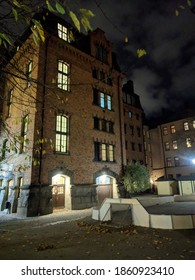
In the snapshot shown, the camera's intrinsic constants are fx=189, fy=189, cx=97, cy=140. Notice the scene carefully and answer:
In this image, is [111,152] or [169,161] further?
[169,161]

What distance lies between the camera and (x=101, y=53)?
23.2 metres

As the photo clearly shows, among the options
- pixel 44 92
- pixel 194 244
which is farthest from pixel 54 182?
pixel 194 244

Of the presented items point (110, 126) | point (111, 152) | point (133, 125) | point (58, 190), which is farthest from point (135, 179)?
point (133, 125)

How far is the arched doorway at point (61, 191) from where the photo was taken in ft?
Answer: 55.5

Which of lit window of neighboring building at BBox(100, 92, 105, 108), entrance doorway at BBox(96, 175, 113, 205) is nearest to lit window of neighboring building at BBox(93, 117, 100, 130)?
lit window of neighboring building at BBox(100, 92, 105, 108)

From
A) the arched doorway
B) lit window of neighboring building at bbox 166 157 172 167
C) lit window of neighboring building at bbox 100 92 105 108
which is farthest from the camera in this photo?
lit window of neighboring building at bbox 166 157 172 167

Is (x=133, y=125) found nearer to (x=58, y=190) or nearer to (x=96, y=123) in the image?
(x=96, y=123)

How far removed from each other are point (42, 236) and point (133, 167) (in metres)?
15.0

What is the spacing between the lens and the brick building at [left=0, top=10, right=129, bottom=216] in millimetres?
15016

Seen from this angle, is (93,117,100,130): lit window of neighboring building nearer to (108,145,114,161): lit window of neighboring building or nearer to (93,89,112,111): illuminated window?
(93,89,112,111): illuminated window

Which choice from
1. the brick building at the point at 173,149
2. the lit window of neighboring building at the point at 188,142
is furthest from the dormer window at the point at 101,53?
→ the lit window of neighboring building at the point at 188,142

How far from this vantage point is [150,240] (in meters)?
6.93

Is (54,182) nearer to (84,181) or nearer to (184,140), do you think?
(84,181)

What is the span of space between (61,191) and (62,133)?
17.4ft
